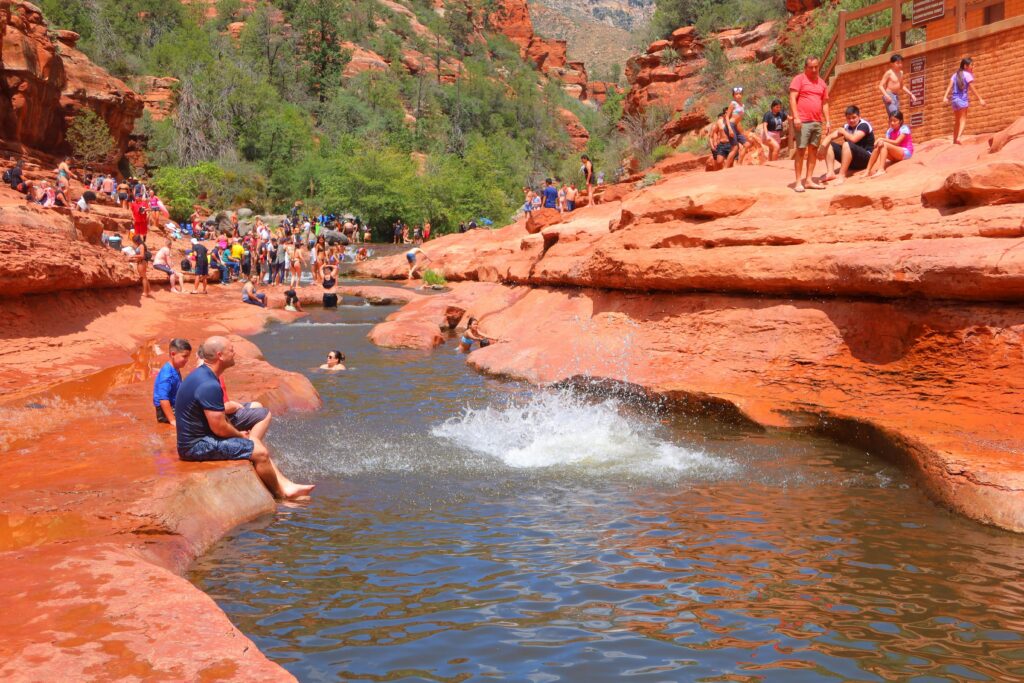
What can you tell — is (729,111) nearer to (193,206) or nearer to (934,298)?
(934,298)

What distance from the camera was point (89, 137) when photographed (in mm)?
36719

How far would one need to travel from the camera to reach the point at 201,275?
2300 centimetres

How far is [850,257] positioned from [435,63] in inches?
3254

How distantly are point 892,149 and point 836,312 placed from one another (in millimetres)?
3584

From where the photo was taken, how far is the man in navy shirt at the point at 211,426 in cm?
724

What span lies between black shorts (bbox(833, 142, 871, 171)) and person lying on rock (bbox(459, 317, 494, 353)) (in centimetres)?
682

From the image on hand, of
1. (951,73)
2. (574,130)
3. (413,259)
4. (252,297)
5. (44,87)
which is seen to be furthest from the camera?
(574,130)

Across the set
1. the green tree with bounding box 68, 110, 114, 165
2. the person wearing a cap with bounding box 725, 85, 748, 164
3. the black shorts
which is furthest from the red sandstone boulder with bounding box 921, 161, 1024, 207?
the green tree with bounding box 68, 110, 114, 165

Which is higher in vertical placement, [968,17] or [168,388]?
[968,17]

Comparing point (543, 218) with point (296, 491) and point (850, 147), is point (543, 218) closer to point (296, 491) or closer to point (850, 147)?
point (850, 147)

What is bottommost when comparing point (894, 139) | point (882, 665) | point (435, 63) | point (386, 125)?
point (882, 665)

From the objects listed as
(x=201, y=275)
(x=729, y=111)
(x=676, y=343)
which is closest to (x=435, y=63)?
(x=201, y=275)

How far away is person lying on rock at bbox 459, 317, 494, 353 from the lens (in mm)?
16469

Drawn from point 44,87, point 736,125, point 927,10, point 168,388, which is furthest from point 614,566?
point 44,87
